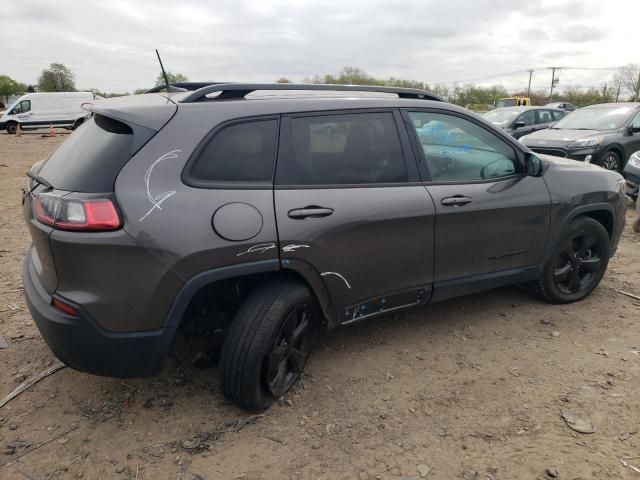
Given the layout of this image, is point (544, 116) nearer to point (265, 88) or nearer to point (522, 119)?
point (522, 119)

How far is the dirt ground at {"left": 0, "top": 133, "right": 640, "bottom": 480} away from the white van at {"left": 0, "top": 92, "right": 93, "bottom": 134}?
24.4 metres

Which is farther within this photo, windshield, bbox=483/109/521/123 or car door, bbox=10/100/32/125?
car door, bbox=10/100/32/125

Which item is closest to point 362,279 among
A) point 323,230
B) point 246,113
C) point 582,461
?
point 323,230

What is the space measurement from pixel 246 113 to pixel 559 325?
2750 mm

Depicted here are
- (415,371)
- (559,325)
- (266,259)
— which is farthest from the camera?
(559,325)

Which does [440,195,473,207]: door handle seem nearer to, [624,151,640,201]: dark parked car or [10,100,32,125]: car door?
[624,151,640,201]: dark parked car

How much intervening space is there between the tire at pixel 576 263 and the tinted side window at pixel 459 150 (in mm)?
815

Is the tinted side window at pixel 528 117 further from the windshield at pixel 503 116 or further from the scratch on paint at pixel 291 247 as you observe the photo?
the scratch on paint at pixel 291 247

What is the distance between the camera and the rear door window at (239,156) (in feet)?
7.59

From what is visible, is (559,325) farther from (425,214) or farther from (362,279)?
(362,279)

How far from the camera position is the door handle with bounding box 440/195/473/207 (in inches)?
→ 118

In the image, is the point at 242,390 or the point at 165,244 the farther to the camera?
the point at 242,390

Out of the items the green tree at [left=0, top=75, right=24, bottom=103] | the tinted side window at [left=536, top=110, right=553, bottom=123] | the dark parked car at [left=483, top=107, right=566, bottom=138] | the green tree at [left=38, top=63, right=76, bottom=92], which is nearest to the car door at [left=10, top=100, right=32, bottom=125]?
the dark parked car at [left=483, top=107, right=566, bottom=138]

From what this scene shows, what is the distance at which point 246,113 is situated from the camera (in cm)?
A: 246
